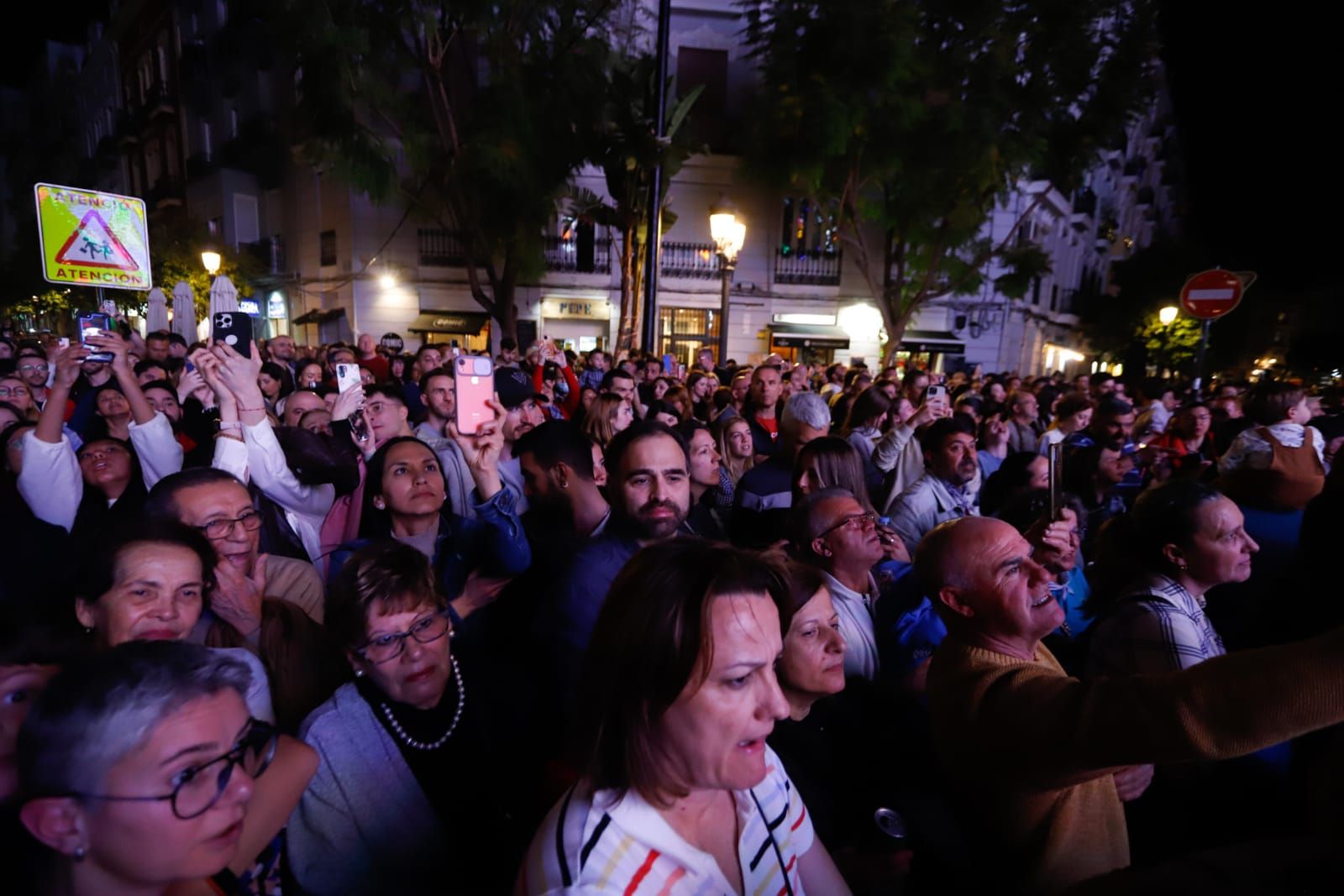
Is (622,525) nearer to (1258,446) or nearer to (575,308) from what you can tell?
(1258,446)

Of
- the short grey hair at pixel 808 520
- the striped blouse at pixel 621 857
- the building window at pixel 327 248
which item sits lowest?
the striped blouse at pixel 621 857

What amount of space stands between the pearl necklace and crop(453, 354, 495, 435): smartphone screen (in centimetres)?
136

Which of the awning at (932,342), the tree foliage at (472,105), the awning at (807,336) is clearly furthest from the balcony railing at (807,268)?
the tree foliage at (472,105)

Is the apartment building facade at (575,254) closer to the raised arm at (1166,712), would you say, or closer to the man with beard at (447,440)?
the man with beard at (447,440)

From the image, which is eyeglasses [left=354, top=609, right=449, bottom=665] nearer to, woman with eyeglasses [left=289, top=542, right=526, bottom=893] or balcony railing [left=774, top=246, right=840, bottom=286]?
woman with eyeglasses [left=289, top=542, right=526, bottom=893]

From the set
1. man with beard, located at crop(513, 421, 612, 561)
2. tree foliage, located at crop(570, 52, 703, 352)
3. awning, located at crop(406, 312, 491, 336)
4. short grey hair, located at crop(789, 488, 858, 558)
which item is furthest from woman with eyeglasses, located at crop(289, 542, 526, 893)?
awning, located at crop(406, 312, 491, 336)

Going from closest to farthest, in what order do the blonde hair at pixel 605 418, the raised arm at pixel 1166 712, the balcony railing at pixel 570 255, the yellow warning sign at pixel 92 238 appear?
the raised arm at pixel 1166 712 → the blonde hair at pixel 605 418 → the yellow warning sign at pixel 92 238 → the balcony railing at pixel 570 255

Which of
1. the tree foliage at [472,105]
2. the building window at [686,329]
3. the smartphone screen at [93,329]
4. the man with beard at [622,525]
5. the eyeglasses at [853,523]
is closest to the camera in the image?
the man with beard at [622,525]

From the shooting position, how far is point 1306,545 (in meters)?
2.49

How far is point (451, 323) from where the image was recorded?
21016 millimetres

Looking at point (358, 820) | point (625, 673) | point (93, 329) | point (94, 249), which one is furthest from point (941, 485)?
point (94, 249)

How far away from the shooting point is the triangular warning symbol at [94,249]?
512 centimetres

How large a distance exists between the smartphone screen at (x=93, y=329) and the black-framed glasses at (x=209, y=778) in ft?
10.1

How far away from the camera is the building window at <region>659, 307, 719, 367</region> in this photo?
22.6 metres
